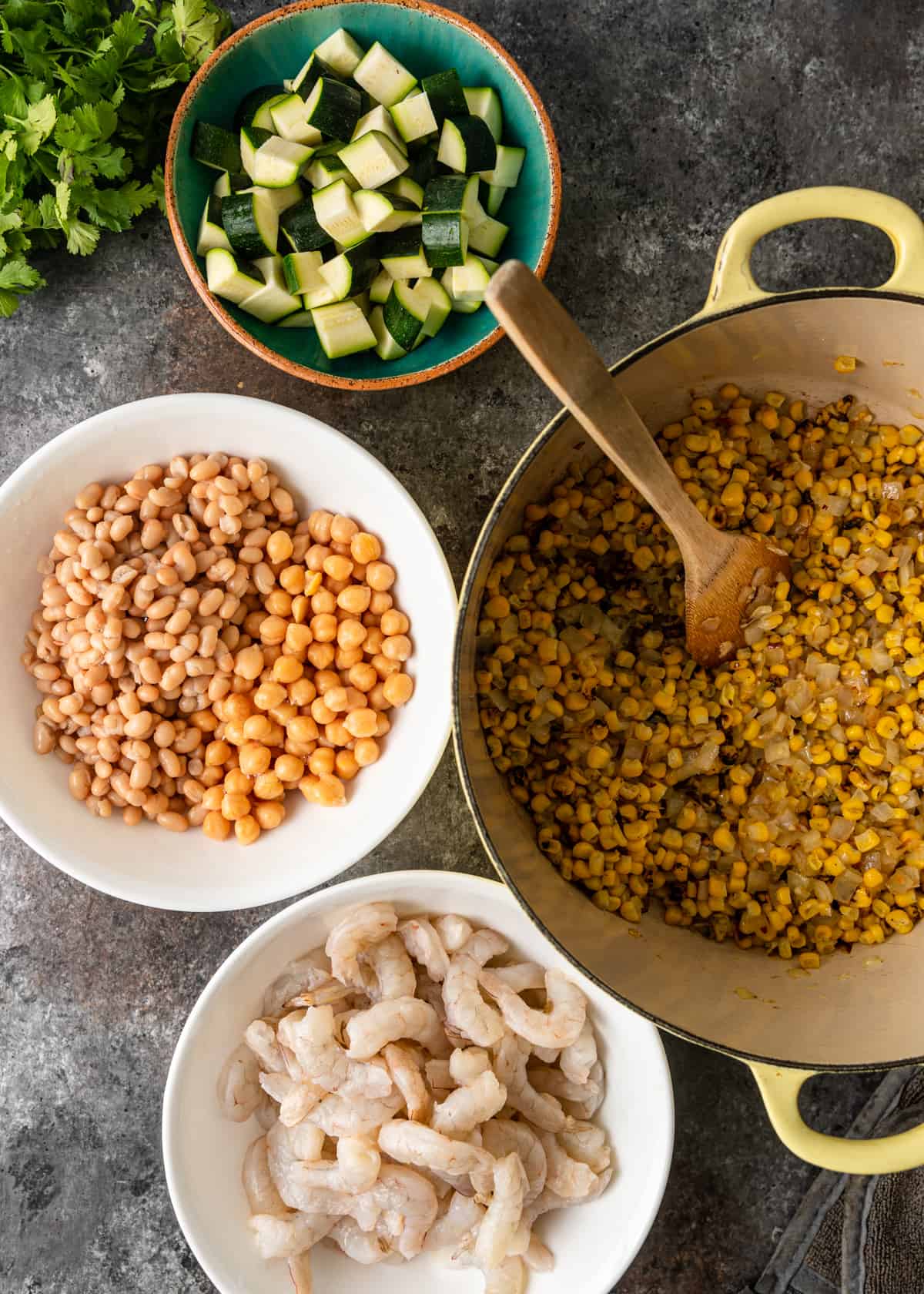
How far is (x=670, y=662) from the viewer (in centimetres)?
188

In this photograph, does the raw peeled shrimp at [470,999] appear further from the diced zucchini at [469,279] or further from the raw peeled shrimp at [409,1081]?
the diced zucchini at [469,279]

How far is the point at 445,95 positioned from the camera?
184cm

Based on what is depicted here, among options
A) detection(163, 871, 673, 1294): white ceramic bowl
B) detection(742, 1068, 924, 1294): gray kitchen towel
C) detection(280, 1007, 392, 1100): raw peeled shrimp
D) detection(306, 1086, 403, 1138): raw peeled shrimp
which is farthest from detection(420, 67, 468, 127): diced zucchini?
detection(742, 1068, 924, 1294): gray kitchen towel

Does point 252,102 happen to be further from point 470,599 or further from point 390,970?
point 390,970

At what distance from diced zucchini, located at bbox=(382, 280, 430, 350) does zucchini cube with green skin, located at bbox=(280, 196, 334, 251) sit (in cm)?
16

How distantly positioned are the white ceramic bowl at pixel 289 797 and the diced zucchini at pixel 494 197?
1.92 ft

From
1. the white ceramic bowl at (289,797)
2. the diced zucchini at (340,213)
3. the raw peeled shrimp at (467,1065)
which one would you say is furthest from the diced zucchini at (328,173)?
the raw peeled shrimp at (467,1065)

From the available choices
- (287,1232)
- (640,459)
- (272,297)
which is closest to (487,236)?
(272,297)

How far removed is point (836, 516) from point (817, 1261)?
1.58m

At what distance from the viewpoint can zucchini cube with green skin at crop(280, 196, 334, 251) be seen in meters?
1.86

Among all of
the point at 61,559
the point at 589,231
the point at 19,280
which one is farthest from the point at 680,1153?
the point at 19,280

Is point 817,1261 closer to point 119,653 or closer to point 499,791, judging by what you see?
point 499,791

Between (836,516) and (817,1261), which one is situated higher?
(836,516)

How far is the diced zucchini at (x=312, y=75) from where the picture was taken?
1839 millimetres
